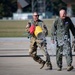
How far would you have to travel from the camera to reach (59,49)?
10.5 metres

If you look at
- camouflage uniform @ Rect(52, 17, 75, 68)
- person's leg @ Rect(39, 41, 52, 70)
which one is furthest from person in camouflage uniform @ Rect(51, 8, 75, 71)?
person's leg @ Rect(39, 41, 52, 70)

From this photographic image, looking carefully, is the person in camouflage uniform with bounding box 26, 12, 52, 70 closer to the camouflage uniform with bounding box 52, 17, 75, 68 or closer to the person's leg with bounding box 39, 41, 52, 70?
the person's leg with bounding box 39, 41, 52, 70

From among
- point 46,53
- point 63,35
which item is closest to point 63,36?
point 63,35

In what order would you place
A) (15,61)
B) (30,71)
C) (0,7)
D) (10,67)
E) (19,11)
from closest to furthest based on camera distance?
(30,71) → (10,67) → (15,61) → (0,7) → (19,11)

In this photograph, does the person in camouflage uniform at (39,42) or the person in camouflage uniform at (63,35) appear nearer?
the person in camouflage uniform at (63,35)

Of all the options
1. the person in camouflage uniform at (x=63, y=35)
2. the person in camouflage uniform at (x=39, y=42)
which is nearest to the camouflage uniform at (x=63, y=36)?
the person in camouflage uniform at (x=63, y=35)

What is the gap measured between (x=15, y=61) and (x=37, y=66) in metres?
1.52

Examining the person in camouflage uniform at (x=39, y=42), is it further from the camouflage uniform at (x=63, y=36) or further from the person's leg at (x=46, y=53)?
the camouflage uniform at (x=63, y=36)

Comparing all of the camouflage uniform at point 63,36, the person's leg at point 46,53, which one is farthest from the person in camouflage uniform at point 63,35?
the person's leg at point 46,53

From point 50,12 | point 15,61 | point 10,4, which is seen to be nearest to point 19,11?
point 10,4

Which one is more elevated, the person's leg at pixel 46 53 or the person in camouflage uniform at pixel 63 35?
the person in camouflage uniform at pixel 63 35

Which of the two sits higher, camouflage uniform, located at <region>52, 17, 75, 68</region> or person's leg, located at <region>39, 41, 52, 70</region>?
camouflage uniform, located at <region>52, 17, 75, 68</region>

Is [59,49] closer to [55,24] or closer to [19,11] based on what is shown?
[55,24]

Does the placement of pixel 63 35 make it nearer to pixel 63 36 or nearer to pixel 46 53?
pixel 63 36
